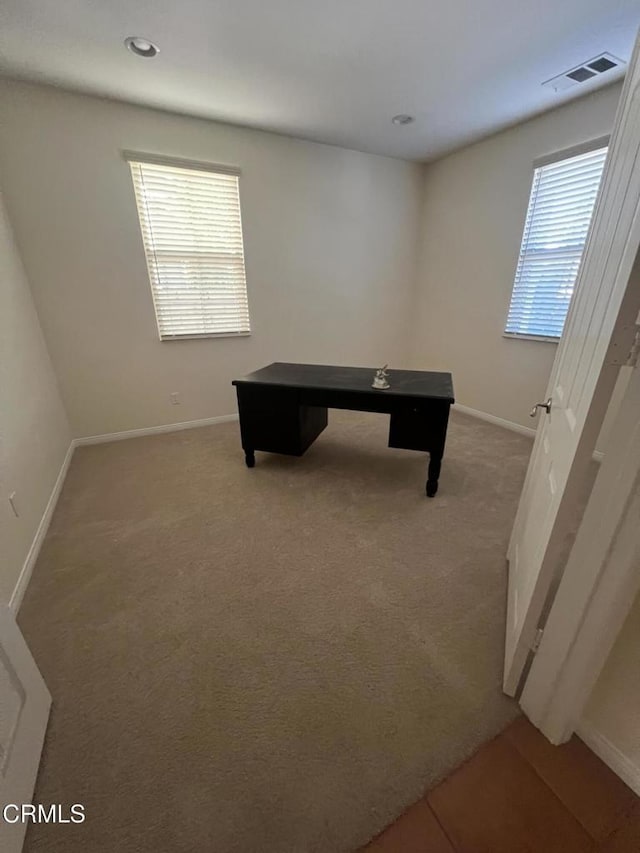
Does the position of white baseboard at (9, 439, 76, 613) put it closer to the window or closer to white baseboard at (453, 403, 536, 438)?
the window

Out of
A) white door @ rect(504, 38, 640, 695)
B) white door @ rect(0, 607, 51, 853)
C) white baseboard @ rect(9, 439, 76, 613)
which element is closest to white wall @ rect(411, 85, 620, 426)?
white door @ rect(504, 38, 640, 695)

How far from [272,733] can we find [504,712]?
0.77m

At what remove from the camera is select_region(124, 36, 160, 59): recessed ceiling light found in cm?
192

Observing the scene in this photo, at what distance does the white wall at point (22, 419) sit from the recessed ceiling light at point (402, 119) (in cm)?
303

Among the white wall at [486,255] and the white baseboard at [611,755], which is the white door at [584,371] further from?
the white wall at [486,255]

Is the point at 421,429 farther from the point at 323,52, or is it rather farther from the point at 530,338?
the point at 323,52

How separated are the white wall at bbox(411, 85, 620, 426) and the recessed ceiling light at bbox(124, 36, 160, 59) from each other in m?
2.85

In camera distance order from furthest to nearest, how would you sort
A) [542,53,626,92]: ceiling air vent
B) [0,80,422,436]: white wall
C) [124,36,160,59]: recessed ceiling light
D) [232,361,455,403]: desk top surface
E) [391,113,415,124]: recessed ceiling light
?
[391,113,415,124]: recessed ceiling light
[0,80,422,436]: white wall
[232,361,455,403]: desk top surface
[542,53,626,92]: ceiling air vent
[124,36,160,59]: recessed ceiling light

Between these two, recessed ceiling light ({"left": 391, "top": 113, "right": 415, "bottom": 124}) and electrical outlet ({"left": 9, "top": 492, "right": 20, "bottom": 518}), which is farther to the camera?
recessed ceiling light ({"left": 391, "top": 113, "right": 415, "bottom": 124})

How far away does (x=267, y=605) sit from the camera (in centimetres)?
154

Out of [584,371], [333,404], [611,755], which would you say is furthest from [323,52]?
[611,755]

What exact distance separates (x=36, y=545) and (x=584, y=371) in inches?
102

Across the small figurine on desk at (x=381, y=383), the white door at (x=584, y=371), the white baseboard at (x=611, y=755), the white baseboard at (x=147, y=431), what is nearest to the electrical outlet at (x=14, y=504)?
the white baseboard at (x=147, y=431)

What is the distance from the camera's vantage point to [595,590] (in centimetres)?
88
